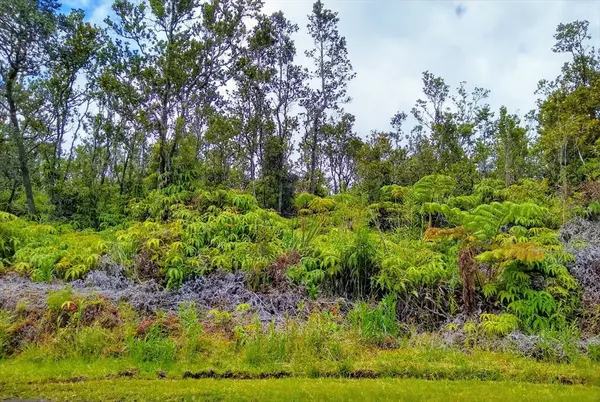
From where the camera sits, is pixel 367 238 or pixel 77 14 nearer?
pixel 367 238

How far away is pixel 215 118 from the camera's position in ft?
57.5

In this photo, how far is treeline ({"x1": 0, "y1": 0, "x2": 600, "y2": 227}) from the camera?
1408 centimetres

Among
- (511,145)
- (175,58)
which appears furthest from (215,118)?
(511,145)

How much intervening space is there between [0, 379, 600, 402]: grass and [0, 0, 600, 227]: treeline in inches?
272

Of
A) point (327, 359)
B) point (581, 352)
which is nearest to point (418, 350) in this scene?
point (327, 359)

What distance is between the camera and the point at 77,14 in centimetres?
1585

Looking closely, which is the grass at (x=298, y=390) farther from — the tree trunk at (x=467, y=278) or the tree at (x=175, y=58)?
the tree at (x=175, y=58)

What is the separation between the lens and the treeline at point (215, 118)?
14078 mm

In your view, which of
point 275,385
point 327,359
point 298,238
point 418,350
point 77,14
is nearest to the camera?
point 275,385

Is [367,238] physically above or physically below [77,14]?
below

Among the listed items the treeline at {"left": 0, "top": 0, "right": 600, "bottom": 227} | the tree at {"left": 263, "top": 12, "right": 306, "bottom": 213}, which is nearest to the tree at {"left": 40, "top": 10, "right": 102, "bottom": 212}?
the treeline at {"left": 0, "top": 0, "right": 600, "bottom": 227}

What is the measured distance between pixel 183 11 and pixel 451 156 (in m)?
13.4

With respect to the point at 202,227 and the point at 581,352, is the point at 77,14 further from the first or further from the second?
the point at 581,352

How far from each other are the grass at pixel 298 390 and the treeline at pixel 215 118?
272 inches
